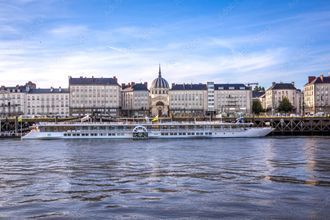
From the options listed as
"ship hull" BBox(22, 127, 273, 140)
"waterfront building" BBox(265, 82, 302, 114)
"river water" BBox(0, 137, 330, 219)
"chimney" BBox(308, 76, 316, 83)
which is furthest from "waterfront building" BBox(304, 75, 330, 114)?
"river water" BBox(0, 137, 330, 219)

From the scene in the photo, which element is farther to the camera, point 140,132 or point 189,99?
point 189,99

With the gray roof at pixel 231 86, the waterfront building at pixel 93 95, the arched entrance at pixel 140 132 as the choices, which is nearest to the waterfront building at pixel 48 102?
the waterfront building at pixel 93 95

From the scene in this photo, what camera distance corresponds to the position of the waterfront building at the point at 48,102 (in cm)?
17138

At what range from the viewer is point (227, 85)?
188000mm

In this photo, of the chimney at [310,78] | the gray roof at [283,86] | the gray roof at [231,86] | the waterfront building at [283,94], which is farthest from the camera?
the gray roof at [283,86]

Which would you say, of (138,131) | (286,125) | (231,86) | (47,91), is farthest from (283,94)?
(138,131)

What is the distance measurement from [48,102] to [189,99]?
5293 centimetres

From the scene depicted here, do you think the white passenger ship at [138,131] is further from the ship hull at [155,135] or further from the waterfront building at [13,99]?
the waterfront building at [13,99]

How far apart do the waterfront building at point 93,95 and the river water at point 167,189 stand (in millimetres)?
127207

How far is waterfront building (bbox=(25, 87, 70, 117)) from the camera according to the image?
17138 centimetres

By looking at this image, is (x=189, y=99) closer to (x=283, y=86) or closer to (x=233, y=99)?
(x=233, y=99)

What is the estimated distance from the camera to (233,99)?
18525cm

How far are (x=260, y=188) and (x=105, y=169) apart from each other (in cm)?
1456

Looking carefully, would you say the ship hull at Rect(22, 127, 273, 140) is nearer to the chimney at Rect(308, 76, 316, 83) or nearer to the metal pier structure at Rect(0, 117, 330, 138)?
the metal pier structure at Rect(0, 117, 330, 138)
